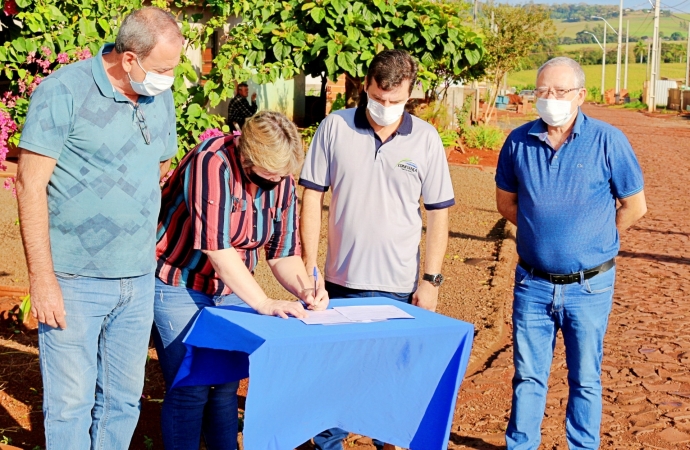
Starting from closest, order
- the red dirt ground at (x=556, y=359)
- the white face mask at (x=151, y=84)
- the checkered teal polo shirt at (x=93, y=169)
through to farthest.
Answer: the checkered teal polo shirt at (x=93, y=169) → the white face mask at (x=151, y=84) → the red dirt ground at (x=556, y=359)

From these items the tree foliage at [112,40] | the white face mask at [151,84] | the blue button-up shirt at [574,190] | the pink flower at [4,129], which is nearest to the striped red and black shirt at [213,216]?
the white face mask at [151,84]

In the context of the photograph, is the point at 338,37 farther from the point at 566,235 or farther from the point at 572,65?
the point at 566,235

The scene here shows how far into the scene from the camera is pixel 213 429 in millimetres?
3898

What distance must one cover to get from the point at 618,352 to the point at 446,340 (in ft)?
11.2

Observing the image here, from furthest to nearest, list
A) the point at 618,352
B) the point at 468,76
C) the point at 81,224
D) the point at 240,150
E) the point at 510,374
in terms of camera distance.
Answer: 1. the point at 468,76
2. the point at 618,352
3. the point at 510,374
4. the point at 240,150
5. the point at 81,224

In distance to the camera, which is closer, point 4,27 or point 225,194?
point 225,194

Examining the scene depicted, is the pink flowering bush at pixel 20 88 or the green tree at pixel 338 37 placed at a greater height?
the green tree at pixel 338 37

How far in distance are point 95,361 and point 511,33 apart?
2936 cm

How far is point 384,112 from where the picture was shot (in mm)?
4082

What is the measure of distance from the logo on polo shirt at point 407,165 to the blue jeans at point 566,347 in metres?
0.72

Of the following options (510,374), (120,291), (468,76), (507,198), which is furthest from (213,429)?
(468,76)

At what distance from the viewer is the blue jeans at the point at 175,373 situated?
3.67m

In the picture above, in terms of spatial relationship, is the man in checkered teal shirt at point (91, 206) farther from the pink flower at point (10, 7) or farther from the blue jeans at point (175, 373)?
the pink flower at point (10, 7)

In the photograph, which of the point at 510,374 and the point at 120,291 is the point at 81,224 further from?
the point at 510,374
